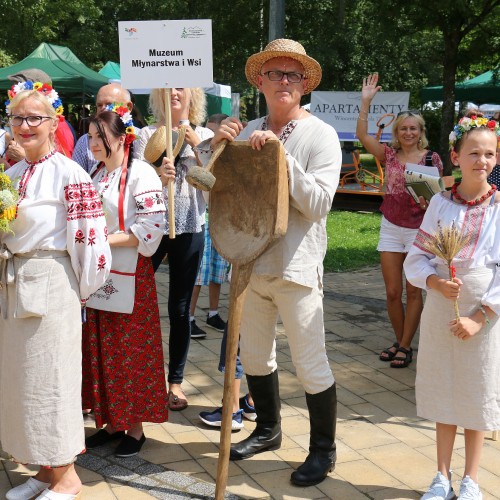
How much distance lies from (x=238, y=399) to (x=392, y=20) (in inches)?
544

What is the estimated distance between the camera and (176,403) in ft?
15.6

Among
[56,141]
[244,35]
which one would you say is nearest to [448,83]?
[244,35]

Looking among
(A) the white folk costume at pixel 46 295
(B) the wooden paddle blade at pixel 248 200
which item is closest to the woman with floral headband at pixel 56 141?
(A) the white folk costume at pixel 46 295

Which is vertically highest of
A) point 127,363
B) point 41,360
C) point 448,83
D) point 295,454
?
point 448,83

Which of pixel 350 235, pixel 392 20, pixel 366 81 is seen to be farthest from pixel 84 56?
pixel 366 81

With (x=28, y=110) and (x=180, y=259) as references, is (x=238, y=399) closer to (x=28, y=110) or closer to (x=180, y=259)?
(x=180, y=259)

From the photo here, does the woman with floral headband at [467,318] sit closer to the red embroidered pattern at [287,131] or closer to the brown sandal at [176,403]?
the red embroidered pattern at [287,131]

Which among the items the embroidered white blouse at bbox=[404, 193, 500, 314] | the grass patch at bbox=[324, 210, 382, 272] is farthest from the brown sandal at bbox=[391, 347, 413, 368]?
the grass patch at bbox=[324, 210, 382, 272]

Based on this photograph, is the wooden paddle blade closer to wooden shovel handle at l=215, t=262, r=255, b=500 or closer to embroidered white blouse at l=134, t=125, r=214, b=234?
wooden shovel handle at l=215, t=262, r=255, b=500

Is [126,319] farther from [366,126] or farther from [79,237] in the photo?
[366,126]

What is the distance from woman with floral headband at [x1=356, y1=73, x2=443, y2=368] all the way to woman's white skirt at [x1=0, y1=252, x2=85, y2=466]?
2972mm

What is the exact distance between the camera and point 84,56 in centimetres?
2712

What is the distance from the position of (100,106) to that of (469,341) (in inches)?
104

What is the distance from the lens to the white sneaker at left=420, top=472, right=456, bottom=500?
354 cm
